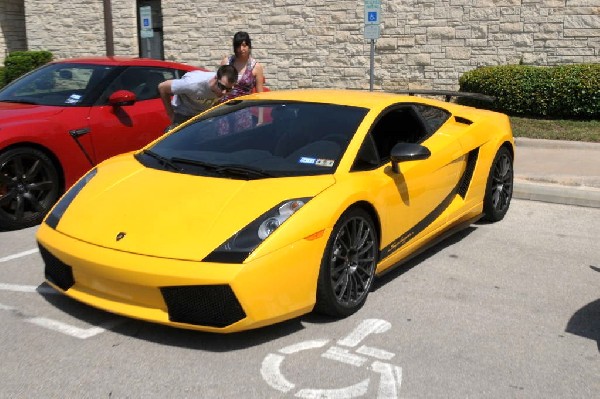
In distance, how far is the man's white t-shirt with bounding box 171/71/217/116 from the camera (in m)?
6.51

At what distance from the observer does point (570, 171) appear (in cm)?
827

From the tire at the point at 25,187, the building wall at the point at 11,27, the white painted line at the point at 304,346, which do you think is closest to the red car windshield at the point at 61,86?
the tire at the point at 25,187

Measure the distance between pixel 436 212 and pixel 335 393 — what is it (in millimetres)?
2167

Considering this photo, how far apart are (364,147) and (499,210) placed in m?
2.35

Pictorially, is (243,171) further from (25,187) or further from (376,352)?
(25,187)

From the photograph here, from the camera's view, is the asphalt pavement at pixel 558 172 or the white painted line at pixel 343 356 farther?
the asphalt pavement at pixel 558 172

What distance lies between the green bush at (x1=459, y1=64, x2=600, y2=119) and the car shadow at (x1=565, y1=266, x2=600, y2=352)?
7.85 meters

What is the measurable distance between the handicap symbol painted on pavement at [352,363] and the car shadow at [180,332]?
0.20 meters

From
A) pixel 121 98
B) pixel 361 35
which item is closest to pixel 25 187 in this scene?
pixel 121 98

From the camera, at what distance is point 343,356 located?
353 centimetres

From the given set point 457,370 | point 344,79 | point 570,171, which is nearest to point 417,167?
point 457,370

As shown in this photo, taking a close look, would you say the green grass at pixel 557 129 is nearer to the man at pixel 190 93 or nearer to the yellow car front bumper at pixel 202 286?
the man at pixel 190 93

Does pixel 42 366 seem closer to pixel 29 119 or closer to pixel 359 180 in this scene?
pixel 359 180

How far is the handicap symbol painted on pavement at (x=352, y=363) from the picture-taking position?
124 inches
